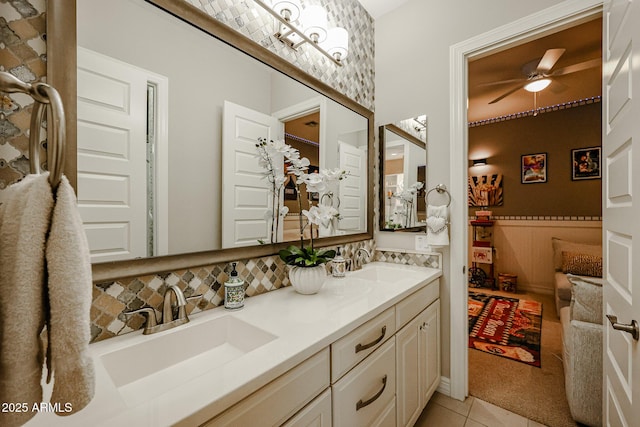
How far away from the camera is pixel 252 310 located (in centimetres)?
108

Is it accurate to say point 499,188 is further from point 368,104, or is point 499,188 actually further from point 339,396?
point 339,396

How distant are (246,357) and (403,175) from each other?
1.69 m

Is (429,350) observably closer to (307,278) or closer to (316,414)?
(307,278)

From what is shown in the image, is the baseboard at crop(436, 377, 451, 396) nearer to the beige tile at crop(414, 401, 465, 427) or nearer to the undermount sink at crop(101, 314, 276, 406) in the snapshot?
the beige tile at crop(414, 401, 465, 427)

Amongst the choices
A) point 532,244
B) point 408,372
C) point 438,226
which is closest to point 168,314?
point 408,372

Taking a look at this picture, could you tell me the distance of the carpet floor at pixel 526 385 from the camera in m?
1.62

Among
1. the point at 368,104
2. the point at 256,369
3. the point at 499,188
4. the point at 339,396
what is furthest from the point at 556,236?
the point at 256,369

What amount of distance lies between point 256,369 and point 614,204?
134cm

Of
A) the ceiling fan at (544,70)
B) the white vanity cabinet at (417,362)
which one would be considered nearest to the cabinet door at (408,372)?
the white vanity cabinet at (417,362)

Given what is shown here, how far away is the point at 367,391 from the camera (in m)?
1.05

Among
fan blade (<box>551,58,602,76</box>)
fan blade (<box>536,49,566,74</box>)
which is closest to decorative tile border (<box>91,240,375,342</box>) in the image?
fan blade (<box>536,49,566,74</box>)

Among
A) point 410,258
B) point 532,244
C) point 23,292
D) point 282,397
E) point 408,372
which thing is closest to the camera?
point 23,292

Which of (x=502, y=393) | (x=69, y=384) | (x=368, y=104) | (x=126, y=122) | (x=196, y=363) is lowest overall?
(x=502, y=393)

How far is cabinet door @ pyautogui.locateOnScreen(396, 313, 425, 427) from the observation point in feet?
4.19
